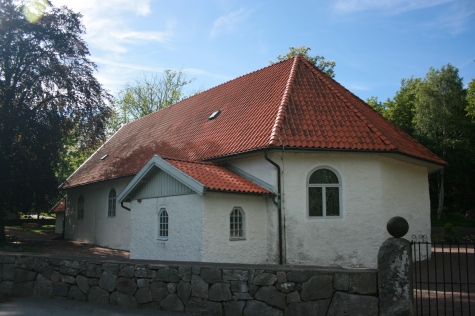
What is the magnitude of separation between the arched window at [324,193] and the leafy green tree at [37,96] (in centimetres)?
1365

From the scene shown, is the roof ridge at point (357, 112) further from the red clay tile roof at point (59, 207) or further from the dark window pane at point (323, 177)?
the red clay tile roof at point (59, 207)

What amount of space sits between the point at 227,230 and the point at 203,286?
477cm

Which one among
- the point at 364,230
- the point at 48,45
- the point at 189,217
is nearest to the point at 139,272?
the point at 189,217

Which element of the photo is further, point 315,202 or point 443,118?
point 443,118

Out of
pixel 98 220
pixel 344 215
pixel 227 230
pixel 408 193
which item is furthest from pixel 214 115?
pixel 98 220

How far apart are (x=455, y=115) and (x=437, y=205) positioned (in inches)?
322

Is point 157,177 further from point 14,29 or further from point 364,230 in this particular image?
point 14,29

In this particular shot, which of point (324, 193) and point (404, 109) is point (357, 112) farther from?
point (404, 109)

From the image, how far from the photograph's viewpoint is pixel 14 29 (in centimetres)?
2070

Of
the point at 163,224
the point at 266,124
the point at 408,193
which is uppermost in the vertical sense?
the point at 266,124

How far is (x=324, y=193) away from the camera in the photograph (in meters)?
13.3

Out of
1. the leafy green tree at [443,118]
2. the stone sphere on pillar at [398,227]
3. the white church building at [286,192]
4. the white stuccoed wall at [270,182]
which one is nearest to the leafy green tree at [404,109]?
the leafy green tree at [443,118]

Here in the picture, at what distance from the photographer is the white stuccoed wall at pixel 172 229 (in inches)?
468

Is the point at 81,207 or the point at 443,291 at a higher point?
the point at 81,207
